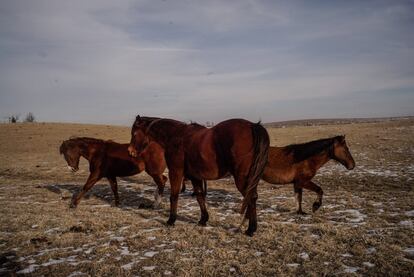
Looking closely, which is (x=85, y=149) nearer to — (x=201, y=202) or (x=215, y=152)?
(x=201, y=202)

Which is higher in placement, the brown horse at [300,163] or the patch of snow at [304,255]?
the brown horse at [300,163]

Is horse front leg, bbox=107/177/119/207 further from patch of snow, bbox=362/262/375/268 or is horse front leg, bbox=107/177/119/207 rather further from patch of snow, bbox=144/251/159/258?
patch of snow, bbox=362/262/375/268

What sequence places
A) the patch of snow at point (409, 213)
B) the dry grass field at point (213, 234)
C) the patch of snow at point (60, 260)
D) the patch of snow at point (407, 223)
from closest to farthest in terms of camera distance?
the dry grass field at point (213, 234) < the patch of snow at point (60, 260) < the patch of snow at point (407, 223) < the patch of snow at point (409, 213)

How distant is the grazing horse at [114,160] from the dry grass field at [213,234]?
0.93 metres

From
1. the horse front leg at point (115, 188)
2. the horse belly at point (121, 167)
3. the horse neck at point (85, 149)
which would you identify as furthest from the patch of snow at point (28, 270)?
the horse neck at point (85, 149)

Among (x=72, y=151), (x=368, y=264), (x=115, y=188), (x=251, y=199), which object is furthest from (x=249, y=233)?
(x=72, y=151)

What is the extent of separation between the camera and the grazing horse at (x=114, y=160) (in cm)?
1038

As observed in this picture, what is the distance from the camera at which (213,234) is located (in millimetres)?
6934

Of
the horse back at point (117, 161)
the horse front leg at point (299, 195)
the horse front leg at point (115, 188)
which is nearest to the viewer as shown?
the horse front leg at point (299, 195)

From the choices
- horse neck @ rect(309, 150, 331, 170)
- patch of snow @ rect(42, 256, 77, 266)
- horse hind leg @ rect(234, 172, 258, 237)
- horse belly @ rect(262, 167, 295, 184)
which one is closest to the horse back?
horse belly @ rect(262, 167, 295, 184)

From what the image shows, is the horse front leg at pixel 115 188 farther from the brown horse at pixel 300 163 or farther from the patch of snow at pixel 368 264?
the patch of snow at pixel 368 264

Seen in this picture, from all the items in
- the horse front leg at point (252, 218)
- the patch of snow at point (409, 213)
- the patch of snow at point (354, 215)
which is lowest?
the patch of snow at point (354, 215)

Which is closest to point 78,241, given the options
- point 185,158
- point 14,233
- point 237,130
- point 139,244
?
point 139,244

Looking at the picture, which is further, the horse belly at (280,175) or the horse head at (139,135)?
the horse belly at (280,175)
